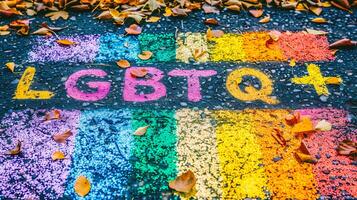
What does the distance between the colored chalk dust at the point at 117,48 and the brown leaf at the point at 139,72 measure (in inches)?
6.6

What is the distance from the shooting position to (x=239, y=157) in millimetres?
2184

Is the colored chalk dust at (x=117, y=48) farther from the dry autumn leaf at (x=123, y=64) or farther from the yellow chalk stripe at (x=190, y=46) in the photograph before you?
the yellow chalk stripe at (x=190, y=46)

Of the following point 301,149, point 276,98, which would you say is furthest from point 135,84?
point 301,149

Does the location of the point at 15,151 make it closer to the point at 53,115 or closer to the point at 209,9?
the point at 53,115

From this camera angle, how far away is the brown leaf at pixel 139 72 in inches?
107

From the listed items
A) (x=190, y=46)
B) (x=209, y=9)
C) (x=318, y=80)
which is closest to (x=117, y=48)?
(x=190, y=46)

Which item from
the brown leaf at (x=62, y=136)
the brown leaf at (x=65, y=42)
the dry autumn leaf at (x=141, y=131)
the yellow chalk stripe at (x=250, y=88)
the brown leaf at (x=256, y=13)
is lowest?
the brown leaf at (x=62, y=136)

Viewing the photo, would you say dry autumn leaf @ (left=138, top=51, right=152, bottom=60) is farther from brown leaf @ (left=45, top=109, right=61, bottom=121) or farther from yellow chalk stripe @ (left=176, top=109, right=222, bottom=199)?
brown leaf @ (left=45, top=109, right=61, bottom=121)

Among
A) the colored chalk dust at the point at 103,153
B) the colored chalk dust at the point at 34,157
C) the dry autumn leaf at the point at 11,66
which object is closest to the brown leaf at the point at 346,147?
the colored chalk dust at the point at 103,153

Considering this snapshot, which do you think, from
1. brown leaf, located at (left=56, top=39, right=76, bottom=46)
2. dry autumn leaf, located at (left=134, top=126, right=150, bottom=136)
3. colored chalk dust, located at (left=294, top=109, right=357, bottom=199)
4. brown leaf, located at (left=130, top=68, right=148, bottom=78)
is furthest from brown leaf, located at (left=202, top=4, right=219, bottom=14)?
dry autumn leaf, located at (left=134, top=126, right=150, bottom=136)

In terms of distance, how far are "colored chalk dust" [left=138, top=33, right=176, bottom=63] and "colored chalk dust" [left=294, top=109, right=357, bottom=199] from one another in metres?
1.12

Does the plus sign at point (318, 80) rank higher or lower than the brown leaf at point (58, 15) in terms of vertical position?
lower

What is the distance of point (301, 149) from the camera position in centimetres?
221

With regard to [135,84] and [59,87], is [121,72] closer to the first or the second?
[135,84]
